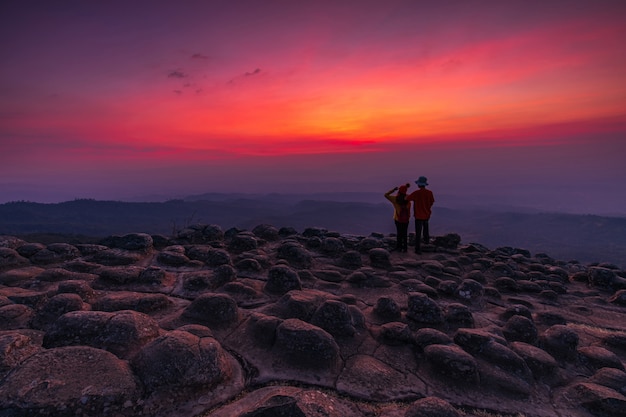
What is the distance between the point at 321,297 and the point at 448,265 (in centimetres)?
683

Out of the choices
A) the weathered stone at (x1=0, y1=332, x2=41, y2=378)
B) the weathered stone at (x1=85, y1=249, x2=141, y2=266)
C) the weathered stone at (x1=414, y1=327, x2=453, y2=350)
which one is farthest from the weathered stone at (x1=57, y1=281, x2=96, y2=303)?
the weathered stone at (x1=414, y1=327, x2=453, y2=350)

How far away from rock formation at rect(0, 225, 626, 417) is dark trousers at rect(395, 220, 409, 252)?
2.58 m

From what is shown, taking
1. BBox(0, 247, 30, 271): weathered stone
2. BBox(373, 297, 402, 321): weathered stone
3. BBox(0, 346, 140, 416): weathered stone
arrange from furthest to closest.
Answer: BBox(0, 247, 30, 271): weathered stone
BBox(373, 297, 402, 321): weathered stone
BBox(0, 346, 140, 416): weathered stone

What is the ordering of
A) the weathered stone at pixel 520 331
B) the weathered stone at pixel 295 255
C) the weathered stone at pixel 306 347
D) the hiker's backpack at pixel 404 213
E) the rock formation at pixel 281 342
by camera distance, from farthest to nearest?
the hiker's backpack at pixel 404 213, the weathered stone at pixel 295 255, the weathered stone at pixel 520 331, the weathered stone at pixel 306 347, the rock formation at pixel 281 342

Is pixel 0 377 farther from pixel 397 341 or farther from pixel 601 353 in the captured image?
pixel 601 353

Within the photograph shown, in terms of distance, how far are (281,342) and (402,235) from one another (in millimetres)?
9111

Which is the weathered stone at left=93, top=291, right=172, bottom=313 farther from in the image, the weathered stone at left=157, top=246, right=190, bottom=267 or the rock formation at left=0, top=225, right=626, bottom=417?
the weathered stone at left=157, top=246, right=190, bottom=267

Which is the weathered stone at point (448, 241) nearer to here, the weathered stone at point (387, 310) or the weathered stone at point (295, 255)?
the weathered stone at point (295, 255)

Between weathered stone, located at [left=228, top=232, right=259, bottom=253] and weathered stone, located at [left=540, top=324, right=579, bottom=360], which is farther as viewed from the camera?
weathered stone, located at [left=228, top=232, right=259, bottom=253]

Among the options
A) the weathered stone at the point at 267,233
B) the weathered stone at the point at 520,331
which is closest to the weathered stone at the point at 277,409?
the weathered stone at the point at 520,331

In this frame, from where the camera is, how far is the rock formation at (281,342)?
4500 millimetres

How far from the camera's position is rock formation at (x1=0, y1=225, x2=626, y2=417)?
177 inches

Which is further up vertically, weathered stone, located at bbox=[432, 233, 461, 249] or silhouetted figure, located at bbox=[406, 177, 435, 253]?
silhouetted figure, located at bbox=[406, 177, 435, 253]

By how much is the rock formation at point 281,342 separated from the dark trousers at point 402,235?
2.58 m
